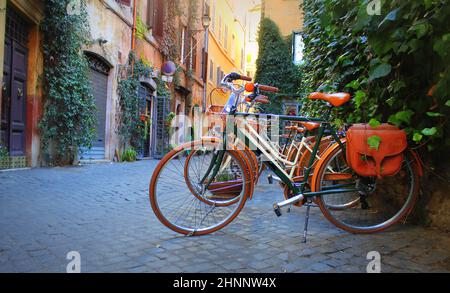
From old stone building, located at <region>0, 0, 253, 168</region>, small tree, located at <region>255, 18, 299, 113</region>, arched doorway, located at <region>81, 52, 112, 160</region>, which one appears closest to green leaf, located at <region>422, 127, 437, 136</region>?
old stone building, located at <region>0, 0, 253, 168</region>

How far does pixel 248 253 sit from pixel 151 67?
10.8 meters

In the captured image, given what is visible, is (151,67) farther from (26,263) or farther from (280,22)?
(26,263)

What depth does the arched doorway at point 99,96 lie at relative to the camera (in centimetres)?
941

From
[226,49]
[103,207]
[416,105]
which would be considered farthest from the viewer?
[226,49]

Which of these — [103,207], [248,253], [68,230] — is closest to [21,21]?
[103,207]

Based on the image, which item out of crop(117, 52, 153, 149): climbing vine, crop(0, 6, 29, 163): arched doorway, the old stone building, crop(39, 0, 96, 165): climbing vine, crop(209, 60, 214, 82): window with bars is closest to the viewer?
crop(0, 6, 29, 163): arched doorway

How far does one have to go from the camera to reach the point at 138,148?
1168cm

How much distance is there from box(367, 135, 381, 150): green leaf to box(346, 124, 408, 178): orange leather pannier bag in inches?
0.9

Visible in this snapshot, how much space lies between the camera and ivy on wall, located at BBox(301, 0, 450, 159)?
240 cm

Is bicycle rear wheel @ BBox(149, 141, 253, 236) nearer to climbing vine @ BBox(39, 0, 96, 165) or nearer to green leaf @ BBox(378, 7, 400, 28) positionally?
green leaf @ BBox(378, 7, 400, 28)

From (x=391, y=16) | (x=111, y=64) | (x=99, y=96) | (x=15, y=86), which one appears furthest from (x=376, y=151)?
(x=111, y=64)

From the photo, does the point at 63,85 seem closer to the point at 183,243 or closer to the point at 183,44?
the point at 183,243

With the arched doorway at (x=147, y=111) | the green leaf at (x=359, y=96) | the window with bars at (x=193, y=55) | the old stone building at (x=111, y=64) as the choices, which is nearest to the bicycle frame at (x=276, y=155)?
the green leaf at (x=359, y=96)

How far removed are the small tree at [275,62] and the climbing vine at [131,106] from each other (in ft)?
16.7
